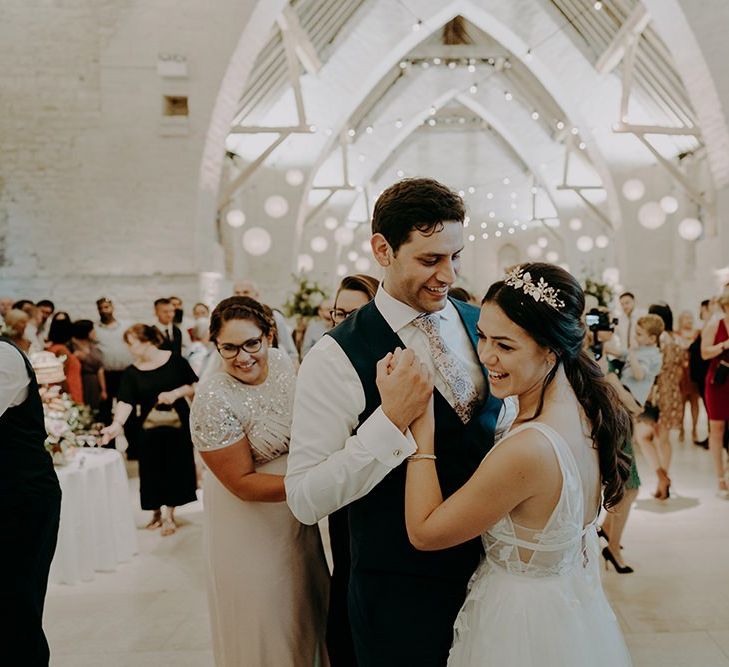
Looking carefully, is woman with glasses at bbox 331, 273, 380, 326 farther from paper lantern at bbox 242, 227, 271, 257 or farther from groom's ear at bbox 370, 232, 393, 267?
paper lantern at bbox 242, 227, 271, 257

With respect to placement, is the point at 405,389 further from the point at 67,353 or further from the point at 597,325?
the point at 67,353

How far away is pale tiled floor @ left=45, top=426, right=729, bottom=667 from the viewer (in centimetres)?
300

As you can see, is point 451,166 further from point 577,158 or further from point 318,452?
point 318,452

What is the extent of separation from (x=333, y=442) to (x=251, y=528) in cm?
74

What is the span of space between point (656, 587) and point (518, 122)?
1660 cm

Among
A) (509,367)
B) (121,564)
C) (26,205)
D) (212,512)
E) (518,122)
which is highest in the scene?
(518,122)

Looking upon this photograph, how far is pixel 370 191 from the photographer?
901 inches

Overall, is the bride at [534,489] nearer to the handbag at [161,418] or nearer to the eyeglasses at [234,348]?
the eyeglasses at [234,348]

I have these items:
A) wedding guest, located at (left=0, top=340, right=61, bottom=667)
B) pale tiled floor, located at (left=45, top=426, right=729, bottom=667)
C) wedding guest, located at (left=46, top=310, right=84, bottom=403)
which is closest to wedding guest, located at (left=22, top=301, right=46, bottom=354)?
wedding guest, located at (left=46, top=310, right=84, bottom=403)

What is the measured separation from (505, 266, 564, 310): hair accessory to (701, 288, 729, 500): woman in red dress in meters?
4.14

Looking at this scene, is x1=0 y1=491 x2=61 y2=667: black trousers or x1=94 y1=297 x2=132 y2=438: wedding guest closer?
x1=0 y1=491 x2=61 y2=667: black trousers

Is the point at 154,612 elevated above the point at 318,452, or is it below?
below

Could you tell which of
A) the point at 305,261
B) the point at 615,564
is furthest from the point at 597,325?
the point at 305,261

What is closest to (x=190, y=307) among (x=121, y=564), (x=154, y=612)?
(x=121, y=564)
